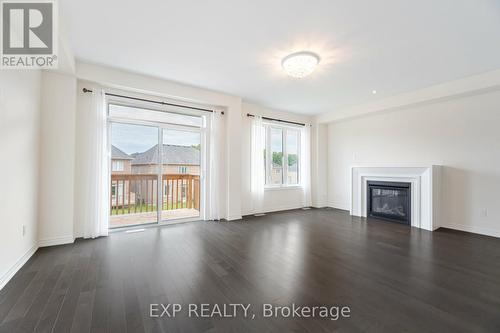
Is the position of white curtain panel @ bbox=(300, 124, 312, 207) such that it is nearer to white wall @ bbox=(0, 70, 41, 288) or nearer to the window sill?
the window sill

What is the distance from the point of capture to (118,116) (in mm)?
3664

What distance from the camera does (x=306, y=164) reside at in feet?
19.6

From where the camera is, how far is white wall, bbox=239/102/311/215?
5.00 meters

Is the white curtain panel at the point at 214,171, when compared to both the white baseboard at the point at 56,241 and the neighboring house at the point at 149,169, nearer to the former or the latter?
the neighboring house at the point at 149,169

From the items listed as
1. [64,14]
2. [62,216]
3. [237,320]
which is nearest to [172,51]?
[64,14]

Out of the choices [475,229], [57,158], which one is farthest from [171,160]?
[475,229]

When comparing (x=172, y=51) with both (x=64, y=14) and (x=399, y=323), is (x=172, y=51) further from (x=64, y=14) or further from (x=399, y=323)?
(x=399, y=323)

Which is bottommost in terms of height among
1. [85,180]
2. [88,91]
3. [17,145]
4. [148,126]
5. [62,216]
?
[62,216]

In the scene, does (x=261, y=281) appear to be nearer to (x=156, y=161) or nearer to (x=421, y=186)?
(x=156, y=161)

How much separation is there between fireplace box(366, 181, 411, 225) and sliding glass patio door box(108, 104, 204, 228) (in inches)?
155

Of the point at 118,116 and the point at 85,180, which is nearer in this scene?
the point at 85,180

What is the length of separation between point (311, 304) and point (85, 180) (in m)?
3.58
